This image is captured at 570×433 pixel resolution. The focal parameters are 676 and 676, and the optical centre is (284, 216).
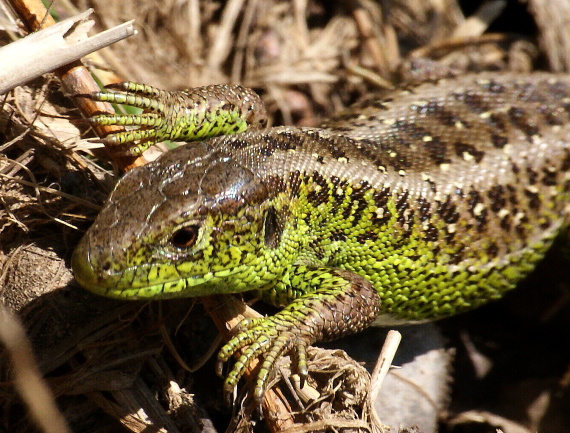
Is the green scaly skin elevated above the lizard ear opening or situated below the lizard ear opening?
above

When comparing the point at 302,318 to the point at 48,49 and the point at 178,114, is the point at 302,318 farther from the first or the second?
the point at 48,49

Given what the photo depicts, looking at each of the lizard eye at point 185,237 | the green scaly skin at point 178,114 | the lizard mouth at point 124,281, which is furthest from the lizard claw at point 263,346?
the green scaly skin at point 178,114

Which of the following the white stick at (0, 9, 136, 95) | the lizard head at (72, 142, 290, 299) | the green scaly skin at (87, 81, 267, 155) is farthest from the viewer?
the green scaly skin at (87, 81, 267, 155)

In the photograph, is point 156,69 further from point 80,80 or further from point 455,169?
point 455,169

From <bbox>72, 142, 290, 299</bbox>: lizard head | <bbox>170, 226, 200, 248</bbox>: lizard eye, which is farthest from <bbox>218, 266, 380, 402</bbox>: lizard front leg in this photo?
<bbox>170, 226, 200, 248</bbox>: lizard eye

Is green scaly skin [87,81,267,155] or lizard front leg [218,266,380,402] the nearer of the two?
lizard front leg [218,266,380,402]

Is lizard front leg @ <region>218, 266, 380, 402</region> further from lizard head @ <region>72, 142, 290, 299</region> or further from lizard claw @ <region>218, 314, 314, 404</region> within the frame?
lizard head @ <region>72, 142, 290, 299</region>

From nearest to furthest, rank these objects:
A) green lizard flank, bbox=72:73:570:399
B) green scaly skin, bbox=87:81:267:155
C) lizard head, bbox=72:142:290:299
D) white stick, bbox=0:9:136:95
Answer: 1. white stick, bbox=0:9:136:95
2. lizard head, bbox=72:142:290:299
3. green lizard flank, bbox=72:73:570:399
4. green scaly skin, bbox=87:81:267:155

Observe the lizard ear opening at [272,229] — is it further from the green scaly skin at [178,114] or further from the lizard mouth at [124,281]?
the green scaly skin at [178,114]
